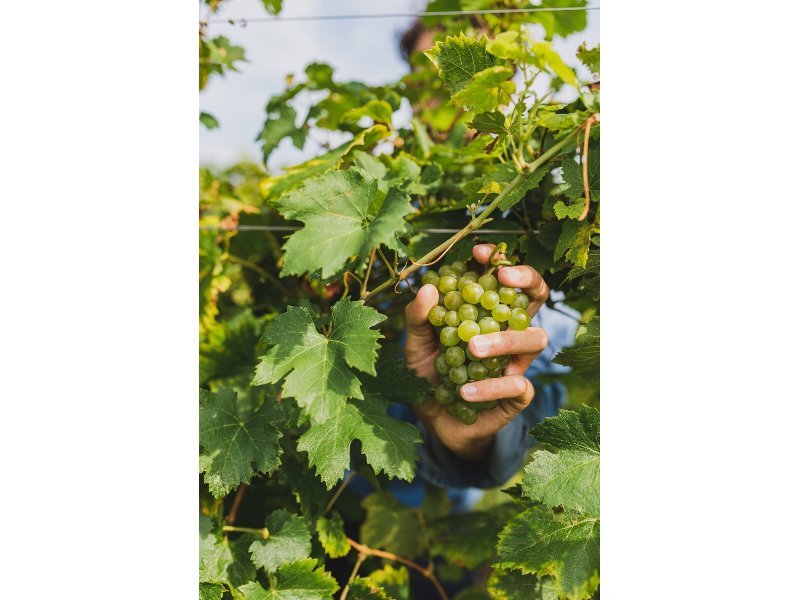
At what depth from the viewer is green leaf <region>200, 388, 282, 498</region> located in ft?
2.70

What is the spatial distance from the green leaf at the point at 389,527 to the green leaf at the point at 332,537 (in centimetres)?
23

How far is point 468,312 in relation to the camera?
0.79 m

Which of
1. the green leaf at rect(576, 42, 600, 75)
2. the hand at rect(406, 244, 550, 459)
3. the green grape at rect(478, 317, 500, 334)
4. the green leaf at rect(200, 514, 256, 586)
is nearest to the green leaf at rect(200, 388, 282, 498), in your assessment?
the green leaf at rect(200, 514, 256, 586)

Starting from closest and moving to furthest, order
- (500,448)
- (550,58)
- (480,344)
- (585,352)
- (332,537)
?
(550,58) < (480,344) < (585,352) < (332,537) < (500,448)

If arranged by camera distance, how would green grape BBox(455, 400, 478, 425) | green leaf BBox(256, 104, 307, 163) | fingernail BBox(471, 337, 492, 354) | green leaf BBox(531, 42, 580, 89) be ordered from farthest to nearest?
green leaf BBox(256, 104, 307, 163) → green grape BBox(455, 400, 478, 425) → fingernail BBox(471, 337, 492, 354) → green leaf BBox(531, 42, 580, 89)

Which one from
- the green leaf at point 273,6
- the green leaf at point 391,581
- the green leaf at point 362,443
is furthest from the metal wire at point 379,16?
the green leaf at point 391,581

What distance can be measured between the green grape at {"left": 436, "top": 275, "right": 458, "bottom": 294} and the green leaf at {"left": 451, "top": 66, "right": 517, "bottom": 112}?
24 cm

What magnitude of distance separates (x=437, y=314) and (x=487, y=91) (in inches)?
12.2

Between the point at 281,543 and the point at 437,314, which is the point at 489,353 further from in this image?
the point at 281,543

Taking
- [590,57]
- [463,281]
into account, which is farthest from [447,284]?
[590,57]

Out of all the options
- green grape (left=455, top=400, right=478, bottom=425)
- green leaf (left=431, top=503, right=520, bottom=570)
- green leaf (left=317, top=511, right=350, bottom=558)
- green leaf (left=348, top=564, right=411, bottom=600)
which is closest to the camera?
green grape (left=455, top=400, right=478, bottom=425)

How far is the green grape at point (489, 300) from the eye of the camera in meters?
0.78

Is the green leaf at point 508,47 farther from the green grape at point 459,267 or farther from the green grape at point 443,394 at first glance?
the green grape at point 443,394

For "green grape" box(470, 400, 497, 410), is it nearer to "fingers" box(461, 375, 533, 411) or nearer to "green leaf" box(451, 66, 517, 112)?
"fingers" box(461, 375, 533, 411)
